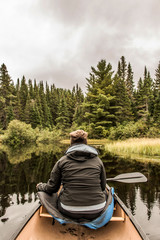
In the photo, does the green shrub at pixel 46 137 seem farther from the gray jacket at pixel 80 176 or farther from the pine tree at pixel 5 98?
the gray jacket at pixel 80 176

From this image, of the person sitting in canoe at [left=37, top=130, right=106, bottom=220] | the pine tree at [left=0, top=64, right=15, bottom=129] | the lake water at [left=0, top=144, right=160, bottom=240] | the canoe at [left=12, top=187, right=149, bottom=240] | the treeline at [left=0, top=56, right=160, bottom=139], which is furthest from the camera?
the pine tree at [left=0, top=64, right=15, bottom=129]

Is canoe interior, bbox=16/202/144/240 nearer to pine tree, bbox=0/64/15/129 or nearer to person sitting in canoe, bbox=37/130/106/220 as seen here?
person sitting in canoe, bbox=37/130/106/220

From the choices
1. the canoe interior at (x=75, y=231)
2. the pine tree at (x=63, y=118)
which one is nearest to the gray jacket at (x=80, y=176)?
the canoe interior at (x=75, y=231)

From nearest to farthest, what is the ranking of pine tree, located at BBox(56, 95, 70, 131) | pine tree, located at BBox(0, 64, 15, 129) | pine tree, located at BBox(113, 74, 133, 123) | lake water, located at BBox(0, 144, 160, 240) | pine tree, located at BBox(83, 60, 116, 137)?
lake water, located at BBox(0, 144, 160, 240) < pine tree, located at BBox(83, 60, 116, 137) < pine tree, located at BBox(113, 74, 133, 123) < pine tree, located at BBox(0, 64, 15, 129) < pine tree, located at BBox(56, 95, 70, 131)

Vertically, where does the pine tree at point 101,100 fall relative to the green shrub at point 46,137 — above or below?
above

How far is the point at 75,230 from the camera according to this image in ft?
8.59

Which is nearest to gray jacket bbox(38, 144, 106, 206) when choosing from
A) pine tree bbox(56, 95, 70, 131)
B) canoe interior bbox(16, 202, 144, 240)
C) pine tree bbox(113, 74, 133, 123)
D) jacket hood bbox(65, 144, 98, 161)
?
jacket hood bbox(65, 144, 98, 161)

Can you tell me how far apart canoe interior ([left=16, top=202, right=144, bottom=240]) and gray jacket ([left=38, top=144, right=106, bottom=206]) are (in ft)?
2.03

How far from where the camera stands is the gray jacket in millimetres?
2260

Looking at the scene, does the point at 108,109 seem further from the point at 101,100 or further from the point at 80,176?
the point at 80,176

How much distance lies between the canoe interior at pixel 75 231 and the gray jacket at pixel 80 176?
617 mm

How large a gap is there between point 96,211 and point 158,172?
6800mm

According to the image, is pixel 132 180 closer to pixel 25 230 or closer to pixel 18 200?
pixel 25 230

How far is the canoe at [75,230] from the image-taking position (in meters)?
2.46
